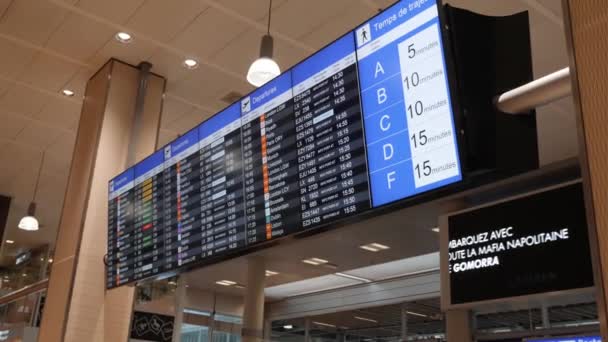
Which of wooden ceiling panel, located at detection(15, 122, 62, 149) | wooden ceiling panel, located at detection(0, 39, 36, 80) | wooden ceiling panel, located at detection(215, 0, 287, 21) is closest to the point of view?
wooden ceiling panel, located at detection(215, 0, 287, 21)

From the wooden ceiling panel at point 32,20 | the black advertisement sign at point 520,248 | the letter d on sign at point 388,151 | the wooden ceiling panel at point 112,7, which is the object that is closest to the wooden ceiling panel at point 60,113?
the wooden ceiling panel at point 32,20

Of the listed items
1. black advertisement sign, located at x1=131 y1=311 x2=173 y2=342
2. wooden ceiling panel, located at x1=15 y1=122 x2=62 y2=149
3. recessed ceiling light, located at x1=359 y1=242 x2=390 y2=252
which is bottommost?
black advertisement sign, located at x1=131 y1=311 x2=173 y2=342

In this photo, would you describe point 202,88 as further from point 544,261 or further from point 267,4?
point 544,261

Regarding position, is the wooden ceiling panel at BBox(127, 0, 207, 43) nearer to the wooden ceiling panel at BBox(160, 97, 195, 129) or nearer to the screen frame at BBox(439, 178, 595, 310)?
the wooden ceiling panel at BBox(160, 97, 195, 129)

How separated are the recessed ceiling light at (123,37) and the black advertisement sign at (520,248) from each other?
10.7ft

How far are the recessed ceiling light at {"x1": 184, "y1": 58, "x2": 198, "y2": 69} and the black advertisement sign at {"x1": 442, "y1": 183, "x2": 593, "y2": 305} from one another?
3072 millimetres

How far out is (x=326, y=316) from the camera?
11.7m

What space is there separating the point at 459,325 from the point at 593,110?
12.0 ft

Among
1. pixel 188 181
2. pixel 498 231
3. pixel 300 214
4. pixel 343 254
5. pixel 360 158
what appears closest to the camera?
pixel 360 158

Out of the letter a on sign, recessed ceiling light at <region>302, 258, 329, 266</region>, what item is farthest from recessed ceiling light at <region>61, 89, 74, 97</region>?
the letter a on sign

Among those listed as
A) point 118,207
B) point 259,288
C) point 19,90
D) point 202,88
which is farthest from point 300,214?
point 19,90

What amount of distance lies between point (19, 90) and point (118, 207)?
2.74 metres

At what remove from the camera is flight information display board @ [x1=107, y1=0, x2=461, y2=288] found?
90.3 inches

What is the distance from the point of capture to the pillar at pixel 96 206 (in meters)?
5.00
